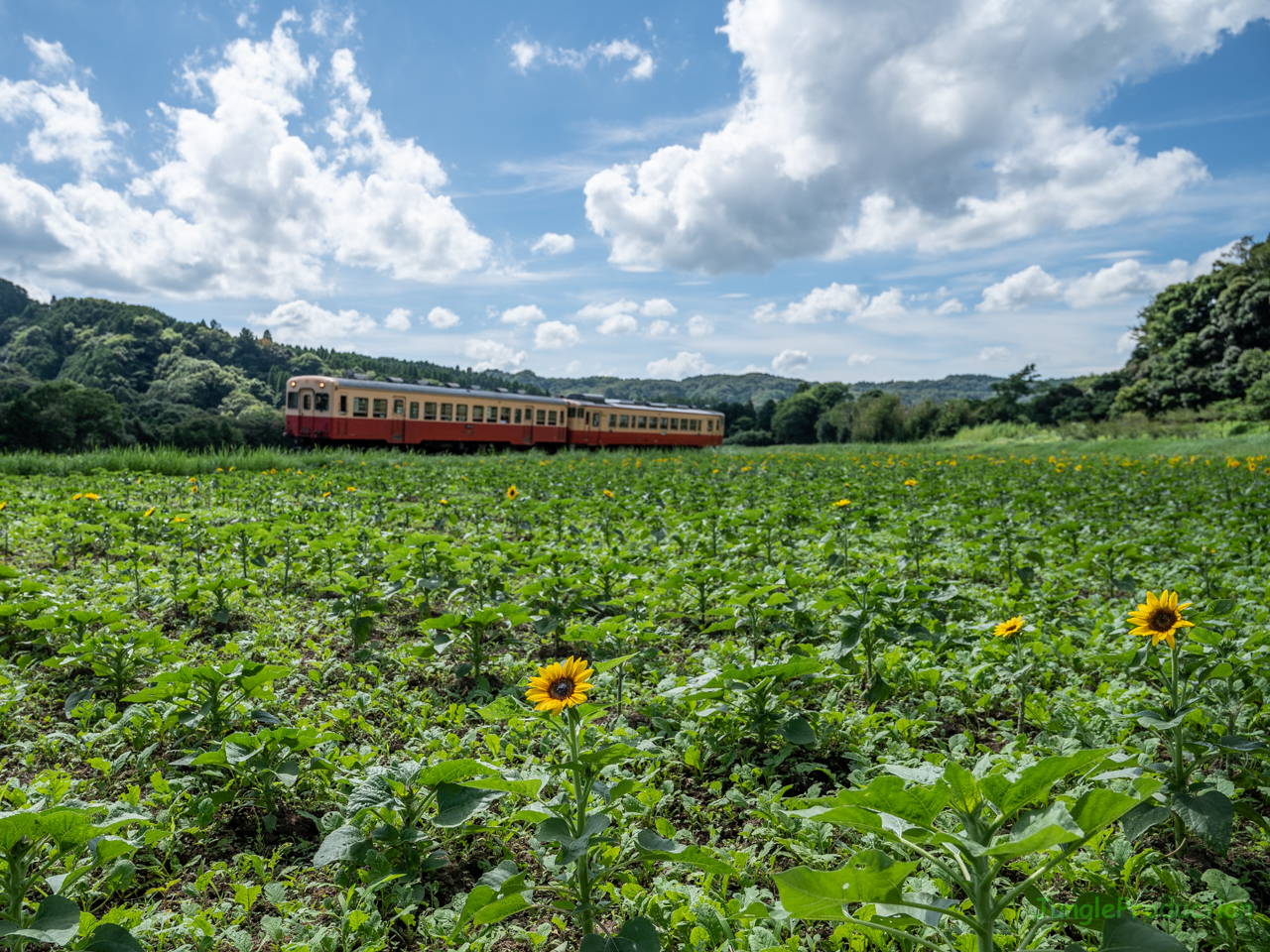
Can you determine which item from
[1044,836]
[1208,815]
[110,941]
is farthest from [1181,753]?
[110,941]

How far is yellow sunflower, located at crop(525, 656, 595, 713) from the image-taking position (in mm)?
1782

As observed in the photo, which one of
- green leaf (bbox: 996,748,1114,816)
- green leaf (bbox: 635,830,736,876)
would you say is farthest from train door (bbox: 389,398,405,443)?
green leaf (bbox: 996,748,1114,816)

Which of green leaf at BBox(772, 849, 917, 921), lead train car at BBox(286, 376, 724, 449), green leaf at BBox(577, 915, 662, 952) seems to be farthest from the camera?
lead train car at BBox(286, 376, 724, 449)

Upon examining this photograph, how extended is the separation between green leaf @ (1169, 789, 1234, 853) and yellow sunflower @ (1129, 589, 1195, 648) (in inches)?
17.8

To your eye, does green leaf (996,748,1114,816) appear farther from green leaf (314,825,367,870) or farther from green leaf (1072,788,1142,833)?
green leaf (314,825,367,870)

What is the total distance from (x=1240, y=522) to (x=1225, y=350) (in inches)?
1808

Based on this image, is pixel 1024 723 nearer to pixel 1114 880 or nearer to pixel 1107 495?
pixel 1114 880

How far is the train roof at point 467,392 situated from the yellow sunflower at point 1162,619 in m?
21.5

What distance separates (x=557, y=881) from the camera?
1.76 m

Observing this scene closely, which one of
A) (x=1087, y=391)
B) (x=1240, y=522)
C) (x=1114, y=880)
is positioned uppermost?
(x=1087, y=391)

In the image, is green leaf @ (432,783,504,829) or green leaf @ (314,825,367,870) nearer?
green leaf @ (432,783,504,829)

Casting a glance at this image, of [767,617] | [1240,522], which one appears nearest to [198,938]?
[767,617]

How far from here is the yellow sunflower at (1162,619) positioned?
2.08 m

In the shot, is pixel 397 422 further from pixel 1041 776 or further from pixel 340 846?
pixel 1041 776
